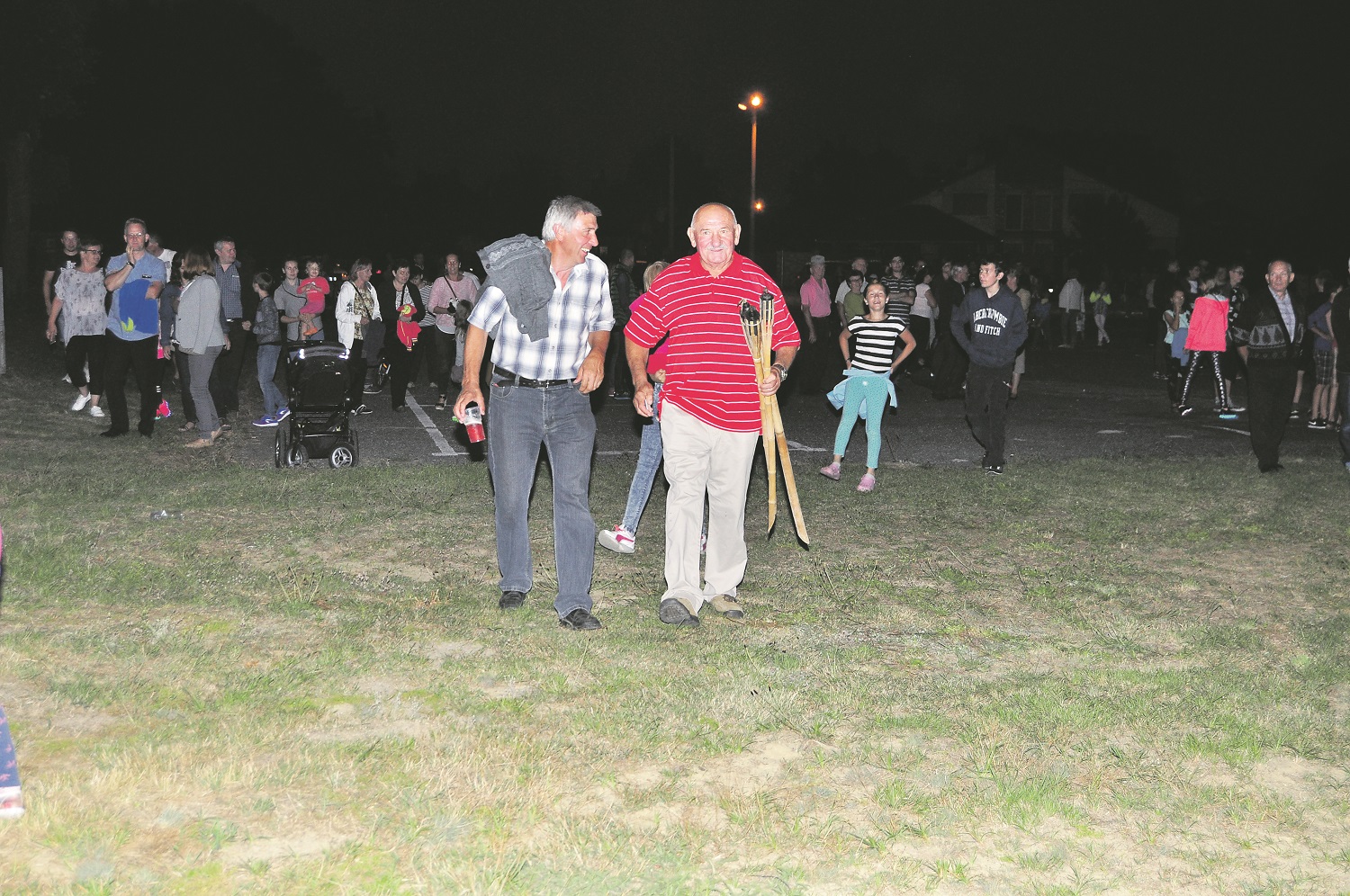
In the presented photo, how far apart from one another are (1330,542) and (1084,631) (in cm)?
325

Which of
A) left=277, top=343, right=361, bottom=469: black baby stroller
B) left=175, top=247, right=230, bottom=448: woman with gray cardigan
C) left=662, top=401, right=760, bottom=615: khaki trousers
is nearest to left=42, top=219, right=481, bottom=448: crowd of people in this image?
left=175, top=247, right=230, bottom=448: woman with gray cardigan

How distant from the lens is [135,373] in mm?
12430

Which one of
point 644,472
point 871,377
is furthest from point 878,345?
point 644,472

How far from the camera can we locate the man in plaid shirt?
20.2 feet

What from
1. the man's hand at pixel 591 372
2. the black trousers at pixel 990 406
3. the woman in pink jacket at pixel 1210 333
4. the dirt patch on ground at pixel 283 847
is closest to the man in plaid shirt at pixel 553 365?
the man's hand at pixel 591 372

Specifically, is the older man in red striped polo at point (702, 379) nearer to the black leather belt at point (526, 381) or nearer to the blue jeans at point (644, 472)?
the black leather belt at point (526, 381)

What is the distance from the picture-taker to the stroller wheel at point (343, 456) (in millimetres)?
11609

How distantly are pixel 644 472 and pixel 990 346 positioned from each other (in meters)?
4.60

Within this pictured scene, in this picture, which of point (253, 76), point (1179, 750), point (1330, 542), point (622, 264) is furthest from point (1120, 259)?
point (1179, 750)

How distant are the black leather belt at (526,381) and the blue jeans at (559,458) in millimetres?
21

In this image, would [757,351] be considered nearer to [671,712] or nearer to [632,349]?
[632,349]

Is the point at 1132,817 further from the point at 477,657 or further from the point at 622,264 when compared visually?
the point at 622,264

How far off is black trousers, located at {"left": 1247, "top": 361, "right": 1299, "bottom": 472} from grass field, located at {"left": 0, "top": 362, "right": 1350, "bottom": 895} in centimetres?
266

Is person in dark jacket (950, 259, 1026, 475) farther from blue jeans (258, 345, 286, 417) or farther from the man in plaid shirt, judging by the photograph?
blue jeans (258, 345, 286, 417)
